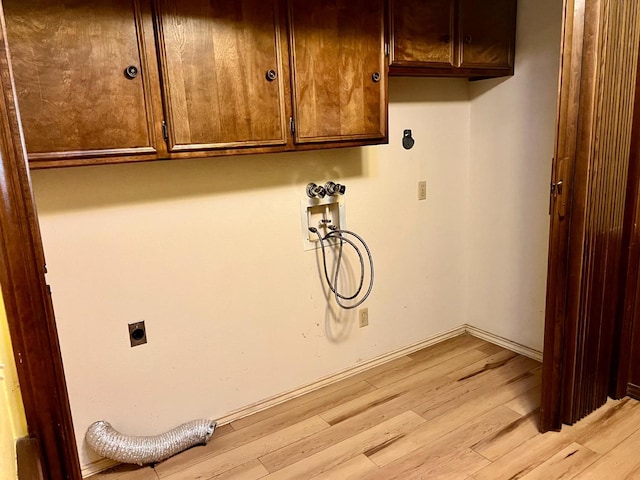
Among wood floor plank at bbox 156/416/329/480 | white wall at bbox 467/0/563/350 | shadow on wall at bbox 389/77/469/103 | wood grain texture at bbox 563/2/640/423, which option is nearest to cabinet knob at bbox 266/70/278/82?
shadow on wall at bbox 389/77/469/103

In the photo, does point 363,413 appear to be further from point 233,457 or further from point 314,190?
point 314,190

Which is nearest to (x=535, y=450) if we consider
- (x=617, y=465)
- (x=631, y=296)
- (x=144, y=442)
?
(x=617, y=465)

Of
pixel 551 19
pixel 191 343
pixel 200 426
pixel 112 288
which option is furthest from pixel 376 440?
pixel 551 19

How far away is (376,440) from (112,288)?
139cm

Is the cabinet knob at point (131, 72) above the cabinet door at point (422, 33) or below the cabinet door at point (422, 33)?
below

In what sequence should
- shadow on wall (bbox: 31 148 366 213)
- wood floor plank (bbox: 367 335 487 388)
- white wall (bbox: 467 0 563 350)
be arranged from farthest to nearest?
wood floor plank (bbox: 367 335 487 388)
white wall (bbox: 467 0 563 350)
shadow on wall (bbox: 31 148 366 213)

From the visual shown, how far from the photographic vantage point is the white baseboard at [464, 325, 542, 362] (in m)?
2.92

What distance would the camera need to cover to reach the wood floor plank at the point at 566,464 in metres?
1.93

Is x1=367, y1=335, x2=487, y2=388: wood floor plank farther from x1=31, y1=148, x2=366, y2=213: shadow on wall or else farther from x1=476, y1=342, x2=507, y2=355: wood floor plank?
x1=31, y1=148, x2=366, y2=213: shadow on wall

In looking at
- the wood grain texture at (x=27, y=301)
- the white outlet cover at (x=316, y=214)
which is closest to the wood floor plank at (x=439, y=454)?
the white outlet cover at (x=316, y=214)

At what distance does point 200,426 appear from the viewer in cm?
222

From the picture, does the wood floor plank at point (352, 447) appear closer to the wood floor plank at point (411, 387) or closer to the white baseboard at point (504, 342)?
the wood floor plank at point (411, 387)

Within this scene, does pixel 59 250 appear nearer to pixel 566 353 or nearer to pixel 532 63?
pixel 566 353

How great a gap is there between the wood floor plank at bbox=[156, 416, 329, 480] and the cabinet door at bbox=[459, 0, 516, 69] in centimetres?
210
